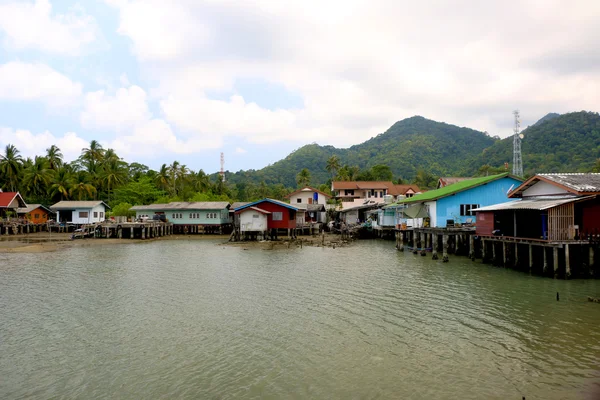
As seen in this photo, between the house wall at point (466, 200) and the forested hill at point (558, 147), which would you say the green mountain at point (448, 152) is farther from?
the house wall at point (466, 200)

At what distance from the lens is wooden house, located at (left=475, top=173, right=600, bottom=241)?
1947cm

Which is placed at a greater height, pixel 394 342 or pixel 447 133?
pixel 447 133

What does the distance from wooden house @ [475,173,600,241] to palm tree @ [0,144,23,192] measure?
6834cm

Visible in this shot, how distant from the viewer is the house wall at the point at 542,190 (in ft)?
71.5

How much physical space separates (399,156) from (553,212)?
97.8 m

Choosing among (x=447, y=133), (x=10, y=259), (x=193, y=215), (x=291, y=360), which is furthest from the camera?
(x=447, y=133)

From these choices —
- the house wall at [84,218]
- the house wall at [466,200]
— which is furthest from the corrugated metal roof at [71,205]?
the house wall at [466,200]

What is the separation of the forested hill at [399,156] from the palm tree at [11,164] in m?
58.9

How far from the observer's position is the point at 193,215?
54.8 metres

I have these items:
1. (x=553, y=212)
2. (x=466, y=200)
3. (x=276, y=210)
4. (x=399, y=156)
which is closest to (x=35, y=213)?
(x=276, y=210)

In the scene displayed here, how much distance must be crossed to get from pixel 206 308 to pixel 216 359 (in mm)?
5237

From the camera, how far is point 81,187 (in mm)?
62312

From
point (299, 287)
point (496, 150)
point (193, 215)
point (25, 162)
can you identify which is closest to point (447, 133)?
point (496, 150)

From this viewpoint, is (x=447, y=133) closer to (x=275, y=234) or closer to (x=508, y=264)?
(x=275, y=234)
